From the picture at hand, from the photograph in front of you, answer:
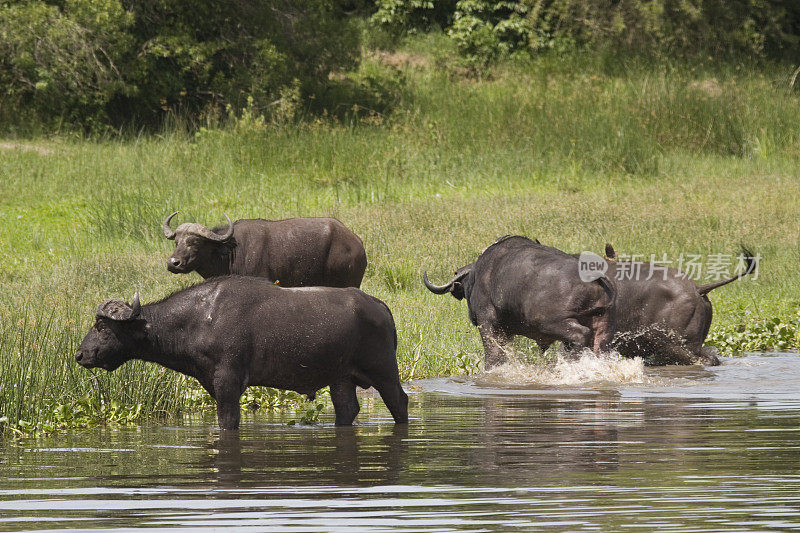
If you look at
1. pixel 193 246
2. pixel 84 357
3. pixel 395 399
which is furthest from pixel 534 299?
pixel 84 357

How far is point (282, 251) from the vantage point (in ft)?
46.9

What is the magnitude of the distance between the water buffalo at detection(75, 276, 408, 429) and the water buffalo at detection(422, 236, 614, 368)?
284cm

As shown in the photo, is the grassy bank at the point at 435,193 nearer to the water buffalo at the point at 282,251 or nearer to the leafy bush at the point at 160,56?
the water buffalo at the point at 282,251

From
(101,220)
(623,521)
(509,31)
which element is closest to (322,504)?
(623,521)

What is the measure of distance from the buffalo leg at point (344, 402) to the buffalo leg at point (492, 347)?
10.3 feet

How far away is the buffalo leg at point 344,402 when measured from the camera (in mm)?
9750

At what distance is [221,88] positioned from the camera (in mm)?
28312

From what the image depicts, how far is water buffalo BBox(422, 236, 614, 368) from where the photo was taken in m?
12.0

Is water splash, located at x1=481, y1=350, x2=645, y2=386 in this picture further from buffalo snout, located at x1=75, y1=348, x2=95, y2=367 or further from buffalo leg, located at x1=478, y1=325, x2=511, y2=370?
buffalo snout, located at x1=75, y1=348, x2=95, y2=367

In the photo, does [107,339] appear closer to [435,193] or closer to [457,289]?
[457,289]

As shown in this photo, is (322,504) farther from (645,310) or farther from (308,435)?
(645,310)

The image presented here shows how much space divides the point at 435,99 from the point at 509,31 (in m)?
5.17

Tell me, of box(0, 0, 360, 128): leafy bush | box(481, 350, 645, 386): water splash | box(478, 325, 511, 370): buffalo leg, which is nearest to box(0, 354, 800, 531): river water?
box(481, 350, 645, 386): water splash

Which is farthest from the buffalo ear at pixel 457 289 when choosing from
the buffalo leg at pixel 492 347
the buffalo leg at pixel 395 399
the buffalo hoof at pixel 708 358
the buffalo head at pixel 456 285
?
the buffalo leg at pixel 395 399
